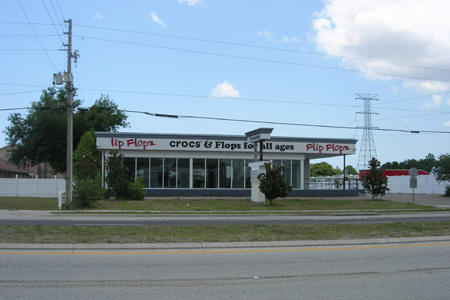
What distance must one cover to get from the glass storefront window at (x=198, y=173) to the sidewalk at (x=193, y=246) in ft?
77.4

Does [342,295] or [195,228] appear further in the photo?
[195,228]

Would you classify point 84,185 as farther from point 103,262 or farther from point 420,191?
point 420,191

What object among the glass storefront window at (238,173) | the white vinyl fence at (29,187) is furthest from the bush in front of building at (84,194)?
the glass storefront window at (238,173)

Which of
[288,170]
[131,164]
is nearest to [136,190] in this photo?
[131,164]

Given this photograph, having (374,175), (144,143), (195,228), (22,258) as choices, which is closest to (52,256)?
(22,258)

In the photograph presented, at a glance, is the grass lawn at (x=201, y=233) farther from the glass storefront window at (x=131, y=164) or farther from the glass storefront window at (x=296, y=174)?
the glass storefront window at (x=296, y=174)

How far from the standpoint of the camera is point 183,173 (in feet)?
113

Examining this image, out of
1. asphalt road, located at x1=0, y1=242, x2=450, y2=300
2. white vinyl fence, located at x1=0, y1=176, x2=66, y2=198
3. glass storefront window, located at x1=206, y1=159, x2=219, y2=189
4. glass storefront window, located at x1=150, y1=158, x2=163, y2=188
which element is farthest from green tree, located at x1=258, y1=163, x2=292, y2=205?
white vinyl fence, located at x1=0, y1=176, x2=66, y2=198

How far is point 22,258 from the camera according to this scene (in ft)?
29.4

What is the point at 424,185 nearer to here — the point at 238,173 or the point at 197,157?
the point at 238,173

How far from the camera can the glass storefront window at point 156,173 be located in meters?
33.9

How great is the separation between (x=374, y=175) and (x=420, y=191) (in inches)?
745

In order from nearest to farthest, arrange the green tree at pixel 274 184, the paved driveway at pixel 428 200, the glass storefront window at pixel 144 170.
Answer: the green tree at pixel 274 184 → the paved driveway at pixel 428 200 → the glass storefront window at pixel 144 170

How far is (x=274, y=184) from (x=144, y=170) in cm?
1210
